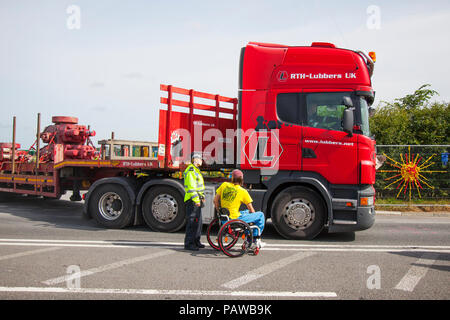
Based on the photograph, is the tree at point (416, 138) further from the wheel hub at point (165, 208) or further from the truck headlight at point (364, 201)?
the wheel hub at point (165, 208)

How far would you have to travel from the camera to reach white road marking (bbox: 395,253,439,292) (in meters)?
4.76

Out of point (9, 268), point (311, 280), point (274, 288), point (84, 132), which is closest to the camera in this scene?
point (274, 288)

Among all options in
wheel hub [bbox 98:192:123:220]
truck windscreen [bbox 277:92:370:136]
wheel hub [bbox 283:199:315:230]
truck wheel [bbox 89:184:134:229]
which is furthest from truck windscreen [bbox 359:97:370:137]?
wheel hub [bbox 98:192:123:220]

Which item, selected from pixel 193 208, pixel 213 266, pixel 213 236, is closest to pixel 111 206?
pixel 213 236

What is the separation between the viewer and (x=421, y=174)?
12.9 m

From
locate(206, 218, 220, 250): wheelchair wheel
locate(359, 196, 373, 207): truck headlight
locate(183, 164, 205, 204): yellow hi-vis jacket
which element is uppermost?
locate(183, 164, 205, 204): yellow hi-vis jacket

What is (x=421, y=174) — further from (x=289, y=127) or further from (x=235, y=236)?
(x=235, y=236)

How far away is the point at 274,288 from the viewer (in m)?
4.62

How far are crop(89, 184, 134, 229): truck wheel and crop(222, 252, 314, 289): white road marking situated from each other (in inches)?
150

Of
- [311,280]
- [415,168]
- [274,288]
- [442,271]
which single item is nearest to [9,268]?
[274,288]

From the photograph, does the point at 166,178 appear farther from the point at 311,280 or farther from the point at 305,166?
the point at 311,280

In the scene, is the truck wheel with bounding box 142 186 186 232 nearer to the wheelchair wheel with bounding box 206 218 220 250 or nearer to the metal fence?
the wheelchair wheel with bounding box 206 218 220 250

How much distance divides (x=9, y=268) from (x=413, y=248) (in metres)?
6.25
